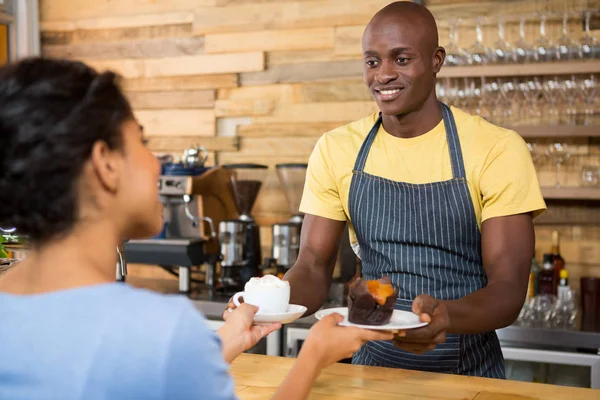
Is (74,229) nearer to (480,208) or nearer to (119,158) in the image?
(119,158)

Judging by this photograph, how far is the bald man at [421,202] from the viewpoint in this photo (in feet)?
6.68

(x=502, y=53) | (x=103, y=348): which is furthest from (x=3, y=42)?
(x=103, y=348)

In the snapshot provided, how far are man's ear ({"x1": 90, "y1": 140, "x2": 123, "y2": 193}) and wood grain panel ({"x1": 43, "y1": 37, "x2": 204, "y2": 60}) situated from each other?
3.49 metres

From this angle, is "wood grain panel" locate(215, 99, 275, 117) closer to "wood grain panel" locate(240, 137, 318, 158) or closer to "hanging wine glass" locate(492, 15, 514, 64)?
"wood grain panel" locate(240, 137, 318, 158)

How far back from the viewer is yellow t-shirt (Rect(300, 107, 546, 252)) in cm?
205

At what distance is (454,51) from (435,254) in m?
1.73

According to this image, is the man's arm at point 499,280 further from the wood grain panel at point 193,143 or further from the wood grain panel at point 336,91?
the wood grain panel at point 193,143

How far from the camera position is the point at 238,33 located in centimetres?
429

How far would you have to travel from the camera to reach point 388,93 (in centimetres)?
215

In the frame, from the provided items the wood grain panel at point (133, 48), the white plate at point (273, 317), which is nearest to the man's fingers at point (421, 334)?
the white plate at point (273, 317)

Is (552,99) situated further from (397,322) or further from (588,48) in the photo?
(397,322)

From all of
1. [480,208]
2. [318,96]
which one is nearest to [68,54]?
[318,96]

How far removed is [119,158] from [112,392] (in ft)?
0.93

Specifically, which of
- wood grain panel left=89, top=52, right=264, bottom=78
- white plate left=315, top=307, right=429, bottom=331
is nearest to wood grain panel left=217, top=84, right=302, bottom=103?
wood grain panel left=89, top=52, right=264, bottom=78
